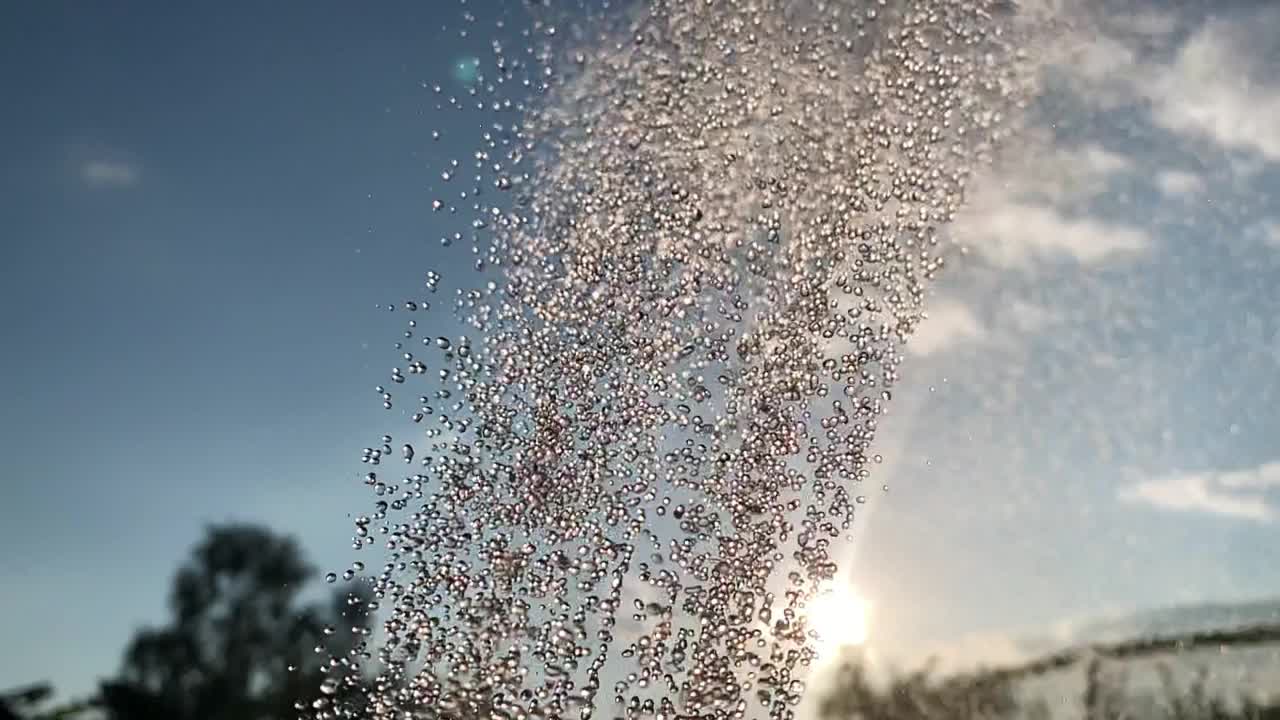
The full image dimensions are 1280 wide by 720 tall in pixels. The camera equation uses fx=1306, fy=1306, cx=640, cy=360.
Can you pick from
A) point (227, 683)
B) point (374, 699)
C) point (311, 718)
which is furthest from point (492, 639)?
point (227, 683)

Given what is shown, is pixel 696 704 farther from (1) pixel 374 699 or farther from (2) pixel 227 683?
(2) pixel 227 683

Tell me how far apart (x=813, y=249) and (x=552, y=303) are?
134 centimetres

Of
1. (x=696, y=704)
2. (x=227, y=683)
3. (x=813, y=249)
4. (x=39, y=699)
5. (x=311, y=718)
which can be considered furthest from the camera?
(x=227, y=683)

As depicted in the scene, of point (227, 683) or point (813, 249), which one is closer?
point (813, 249)

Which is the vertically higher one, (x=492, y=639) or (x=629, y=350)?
(x=629, y=350)

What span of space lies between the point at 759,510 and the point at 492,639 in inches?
57.0

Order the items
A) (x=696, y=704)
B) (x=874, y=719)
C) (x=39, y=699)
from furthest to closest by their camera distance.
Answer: (x=874, y=719), (x=696, y=704), (x=39, y=699)

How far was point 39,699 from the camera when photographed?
3.15 meters

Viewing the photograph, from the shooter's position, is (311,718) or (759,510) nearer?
(759,510)

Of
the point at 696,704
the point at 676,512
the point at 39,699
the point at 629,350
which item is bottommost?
the point at 39,699

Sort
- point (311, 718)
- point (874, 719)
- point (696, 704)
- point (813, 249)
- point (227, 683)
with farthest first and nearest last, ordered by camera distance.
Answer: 1. point (227, 683)
2. point (874, 719)
3. point (311, 718)
4. point (813, 249)
5. point (696, 704)

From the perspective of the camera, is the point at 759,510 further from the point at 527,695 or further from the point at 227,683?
the point at 227,683

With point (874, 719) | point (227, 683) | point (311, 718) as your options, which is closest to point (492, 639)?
point (311, 718)

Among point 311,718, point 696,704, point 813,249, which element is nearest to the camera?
point 696,704
